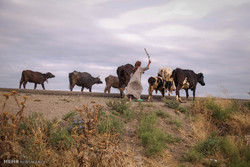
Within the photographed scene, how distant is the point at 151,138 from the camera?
742 centimetres

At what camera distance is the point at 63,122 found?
310 inches

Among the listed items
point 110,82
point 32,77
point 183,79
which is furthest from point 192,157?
point 32,77

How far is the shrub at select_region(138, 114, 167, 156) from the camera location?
23.3 ft

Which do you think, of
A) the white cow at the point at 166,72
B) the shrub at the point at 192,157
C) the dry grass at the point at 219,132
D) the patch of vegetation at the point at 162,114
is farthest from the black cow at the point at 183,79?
the shrub at the point at 192,157

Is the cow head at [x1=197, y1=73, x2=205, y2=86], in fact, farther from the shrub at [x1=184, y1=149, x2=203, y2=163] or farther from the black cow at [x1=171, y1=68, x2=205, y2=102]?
the shrub at [x1=184, y1=149, x2=203, y2=163]

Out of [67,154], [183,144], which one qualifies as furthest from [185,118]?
[67,154]

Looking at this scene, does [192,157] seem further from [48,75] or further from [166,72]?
[48,75]

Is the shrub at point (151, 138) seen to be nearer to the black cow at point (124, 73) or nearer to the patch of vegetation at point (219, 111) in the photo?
the patch of vegetation at point (219, 111)

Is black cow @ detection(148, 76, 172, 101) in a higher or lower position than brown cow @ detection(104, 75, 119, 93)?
lower

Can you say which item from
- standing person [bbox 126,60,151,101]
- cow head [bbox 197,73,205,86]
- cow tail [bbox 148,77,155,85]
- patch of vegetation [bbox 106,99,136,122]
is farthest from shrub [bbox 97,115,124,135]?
cow head [bbox 197,73,205,86]

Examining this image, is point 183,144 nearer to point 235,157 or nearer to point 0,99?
point 235,157

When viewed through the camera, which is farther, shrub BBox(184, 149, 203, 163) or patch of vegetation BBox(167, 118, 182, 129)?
patch of vegetation BBox(167, 118, 182, 129)

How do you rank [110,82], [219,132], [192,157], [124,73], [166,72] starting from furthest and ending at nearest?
[110,82] < [166,72] < [124,73] < [219,132] < [192,157]

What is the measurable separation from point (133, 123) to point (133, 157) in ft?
7.08
